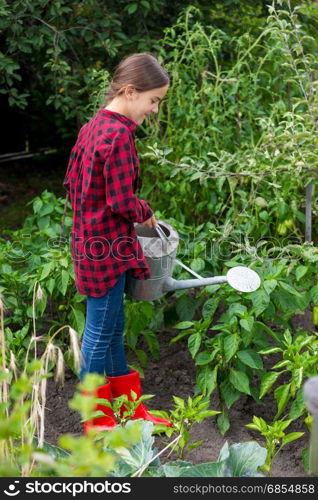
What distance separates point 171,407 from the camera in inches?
111

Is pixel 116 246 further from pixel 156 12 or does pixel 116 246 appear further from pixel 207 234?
pixel 156 12

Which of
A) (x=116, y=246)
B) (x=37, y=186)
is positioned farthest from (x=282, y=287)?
(x=37, y=186)

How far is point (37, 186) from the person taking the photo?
5359 mm

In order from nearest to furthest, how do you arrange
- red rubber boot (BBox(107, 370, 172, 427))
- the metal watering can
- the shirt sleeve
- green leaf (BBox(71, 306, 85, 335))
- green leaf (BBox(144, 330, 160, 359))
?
the shirt sleeve → the metal watering can → red rubber boot (BBox(107, 370, 172, 427)) → green leaf (BBox(71, 306, 85, 335)) → green leaf (BBox(144, 330, 160, 359))

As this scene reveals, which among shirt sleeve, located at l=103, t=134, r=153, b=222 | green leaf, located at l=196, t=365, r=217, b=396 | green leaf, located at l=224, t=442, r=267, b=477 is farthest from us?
green leaf, located at l=196, t=365, r=217, b=396

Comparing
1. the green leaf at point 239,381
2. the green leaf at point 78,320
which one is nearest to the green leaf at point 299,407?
the green leaf at point 239,381

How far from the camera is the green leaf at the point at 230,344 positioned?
2.46m

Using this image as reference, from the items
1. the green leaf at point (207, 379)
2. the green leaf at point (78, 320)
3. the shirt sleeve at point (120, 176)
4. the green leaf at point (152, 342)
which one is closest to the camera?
the shirt sleeve at point (120, 176)

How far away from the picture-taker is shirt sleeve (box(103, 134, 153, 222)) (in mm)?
2258

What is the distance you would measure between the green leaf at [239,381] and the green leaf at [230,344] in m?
0.09

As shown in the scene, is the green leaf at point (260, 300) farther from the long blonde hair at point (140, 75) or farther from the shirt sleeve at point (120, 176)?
the long blonde hair at point (140, 75)

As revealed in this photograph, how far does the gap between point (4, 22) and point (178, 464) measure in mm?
2523

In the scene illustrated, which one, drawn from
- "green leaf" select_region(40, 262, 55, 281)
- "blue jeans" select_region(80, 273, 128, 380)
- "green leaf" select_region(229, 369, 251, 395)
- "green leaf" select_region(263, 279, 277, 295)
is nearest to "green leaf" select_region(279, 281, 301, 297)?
"green leaf" select_region(263, 279, 277, 295)

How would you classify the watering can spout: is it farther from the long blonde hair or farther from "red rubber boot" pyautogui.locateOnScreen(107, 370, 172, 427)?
the long blonde hair
